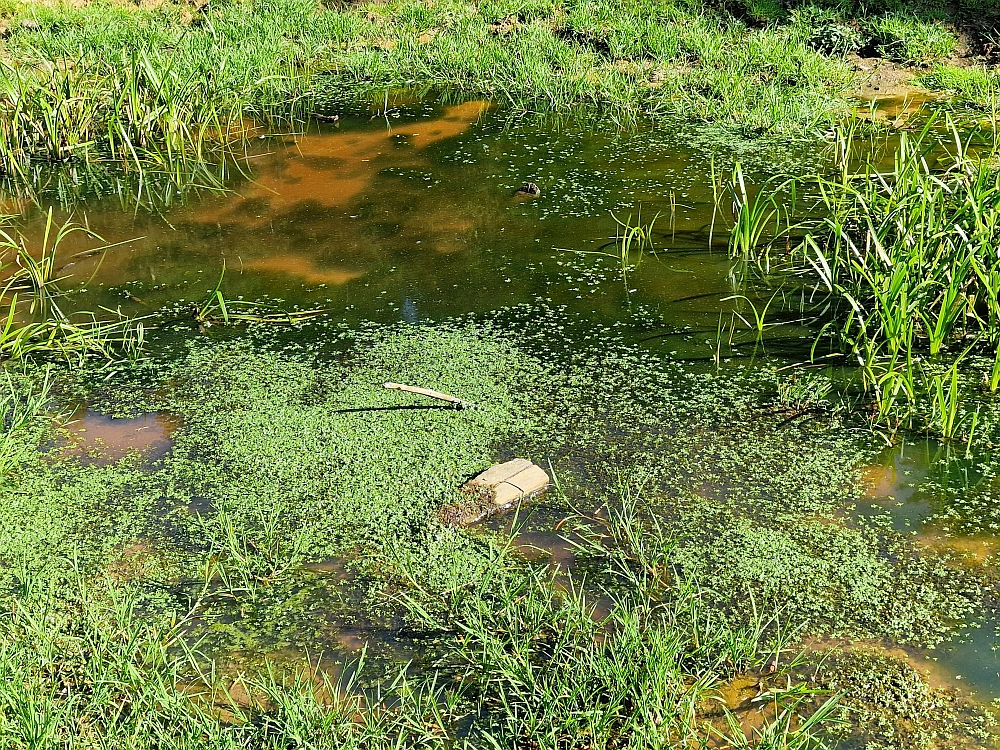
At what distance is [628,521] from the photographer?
7.41 feet

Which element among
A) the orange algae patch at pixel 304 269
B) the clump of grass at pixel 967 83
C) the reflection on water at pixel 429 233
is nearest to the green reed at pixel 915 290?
the reflection on water at pixel 429 233

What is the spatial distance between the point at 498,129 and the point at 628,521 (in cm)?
321

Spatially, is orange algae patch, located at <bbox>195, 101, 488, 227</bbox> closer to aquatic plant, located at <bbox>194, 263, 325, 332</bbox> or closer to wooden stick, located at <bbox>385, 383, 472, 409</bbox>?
aquatic plant, located at <bbox>194, 263, 325, 332</bbox>

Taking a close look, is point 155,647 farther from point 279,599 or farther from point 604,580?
point 604,580

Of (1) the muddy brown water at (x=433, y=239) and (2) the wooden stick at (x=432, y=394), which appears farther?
(1) the muddy brown water at (x=433, y=239)

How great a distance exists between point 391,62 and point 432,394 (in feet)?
12.6

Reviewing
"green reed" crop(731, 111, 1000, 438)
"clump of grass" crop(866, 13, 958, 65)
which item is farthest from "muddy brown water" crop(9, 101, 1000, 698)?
"clump of grass" crop(866, 13, 958, 65)

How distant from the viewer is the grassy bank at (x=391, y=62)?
4691 mm

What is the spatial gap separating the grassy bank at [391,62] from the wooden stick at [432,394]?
223 centimetres

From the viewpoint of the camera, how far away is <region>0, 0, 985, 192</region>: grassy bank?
4691 mm

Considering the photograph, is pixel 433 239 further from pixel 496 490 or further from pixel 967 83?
pixel 967 83

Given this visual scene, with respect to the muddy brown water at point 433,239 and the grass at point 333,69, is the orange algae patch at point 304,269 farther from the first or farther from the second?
the grass at point 333,69

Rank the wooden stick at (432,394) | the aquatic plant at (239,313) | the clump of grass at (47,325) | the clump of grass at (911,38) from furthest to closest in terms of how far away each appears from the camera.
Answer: the clump of grass at (911,38) → the aquatic plant at (239,313) → the clump of grass at (47,325) → the wooden stick at (432,394)

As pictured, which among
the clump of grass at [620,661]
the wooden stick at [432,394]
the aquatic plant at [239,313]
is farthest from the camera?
the aquatic plant at [239,313]
